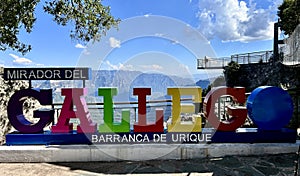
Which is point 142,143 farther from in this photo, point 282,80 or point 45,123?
point 282,80

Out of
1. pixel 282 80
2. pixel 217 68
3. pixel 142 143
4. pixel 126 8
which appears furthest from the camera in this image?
pixel 217 68

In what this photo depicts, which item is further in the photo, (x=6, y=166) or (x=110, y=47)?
(x=110, y=47)

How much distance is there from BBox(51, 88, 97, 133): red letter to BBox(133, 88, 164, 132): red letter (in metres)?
0.86

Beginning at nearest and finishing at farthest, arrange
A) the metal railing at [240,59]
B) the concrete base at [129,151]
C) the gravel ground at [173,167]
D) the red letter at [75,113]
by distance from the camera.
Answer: the gravel ground at [173,167]
the concrete base at [129,151]
the red letter at [75,113]
the metal railing at [240,59]

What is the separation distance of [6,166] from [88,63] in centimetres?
239

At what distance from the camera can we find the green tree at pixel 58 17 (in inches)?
199

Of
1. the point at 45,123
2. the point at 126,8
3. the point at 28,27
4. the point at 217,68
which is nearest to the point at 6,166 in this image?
the point at 45,123

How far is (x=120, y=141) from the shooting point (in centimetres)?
508

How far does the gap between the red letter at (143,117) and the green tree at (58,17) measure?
2.27m

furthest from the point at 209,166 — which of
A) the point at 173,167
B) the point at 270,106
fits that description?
the point at 270,106

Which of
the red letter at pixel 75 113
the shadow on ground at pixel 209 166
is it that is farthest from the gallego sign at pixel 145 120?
the shadow on ground at pixel 209 166

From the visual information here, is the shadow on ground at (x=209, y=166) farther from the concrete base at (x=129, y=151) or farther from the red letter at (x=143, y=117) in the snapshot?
the red letter at (x=143, y=117)

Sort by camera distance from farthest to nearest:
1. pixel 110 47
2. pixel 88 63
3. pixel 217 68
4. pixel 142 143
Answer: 1. pixel 217 68
2. pixel 110 47
3. pixel 88 63
4. pixel 142 143

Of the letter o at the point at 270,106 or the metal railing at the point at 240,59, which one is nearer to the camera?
the letter o at the point at 270,106
